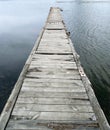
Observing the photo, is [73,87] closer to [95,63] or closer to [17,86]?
[17,86]

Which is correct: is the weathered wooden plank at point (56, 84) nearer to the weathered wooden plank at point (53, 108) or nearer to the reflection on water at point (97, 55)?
the weathered wooden plank at point (53, 108)

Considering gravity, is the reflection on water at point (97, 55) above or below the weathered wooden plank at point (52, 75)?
below

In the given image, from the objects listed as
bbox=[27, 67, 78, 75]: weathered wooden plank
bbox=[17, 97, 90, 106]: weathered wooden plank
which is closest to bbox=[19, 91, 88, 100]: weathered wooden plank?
bbox=[17, 97, 90, 106]: weathered wooden plank

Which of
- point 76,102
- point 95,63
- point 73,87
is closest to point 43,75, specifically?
point 73,87

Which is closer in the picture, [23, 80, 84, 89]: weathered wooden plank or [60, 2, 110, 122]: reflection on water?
[23, 80, 84, 89]: weathered wooden plank

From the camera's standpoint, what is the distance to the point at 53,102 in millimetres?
6195

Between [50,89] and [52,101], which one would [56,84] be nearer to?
[50,89]

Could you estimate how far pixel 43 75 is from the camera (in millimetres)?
8344

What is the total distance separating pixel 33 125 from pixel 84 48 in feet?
51.4

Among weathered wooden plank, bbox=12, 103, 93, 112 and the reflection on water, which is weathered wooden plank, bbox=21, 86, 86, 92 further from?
the reflection on water

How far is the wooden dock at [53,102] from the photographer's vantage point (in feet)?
17.1

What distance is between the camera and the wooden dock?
17.1 ft

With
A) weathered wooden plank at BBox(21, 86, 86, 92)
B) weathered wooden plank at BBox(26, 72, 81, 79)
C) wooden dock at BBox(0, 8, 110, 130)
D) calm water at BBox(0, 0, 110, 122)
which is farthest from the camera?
calm water at BBox(0, 0, 110, 122)

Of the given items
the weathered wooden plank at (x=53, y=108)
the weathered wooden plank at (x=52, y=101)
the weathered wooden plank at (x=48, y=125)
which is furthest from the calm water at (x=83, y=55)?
the weathered wooden plank at (x=48, y=125)
